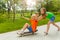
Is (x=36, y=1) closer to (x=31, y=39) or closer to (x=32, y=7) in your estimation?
(x=32, y=7)

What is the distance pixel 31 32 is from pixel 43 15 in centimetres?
90

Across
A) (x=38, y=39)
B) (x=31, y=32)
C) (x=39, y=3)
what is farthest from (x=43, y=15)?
(x=39, y=3)

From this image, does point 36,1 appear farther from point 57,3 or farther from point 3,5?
point 3,5

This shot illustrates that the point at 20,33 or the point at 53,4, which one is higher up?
the point at 20,33

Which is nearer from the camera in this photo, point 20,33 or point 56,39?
point 56,39

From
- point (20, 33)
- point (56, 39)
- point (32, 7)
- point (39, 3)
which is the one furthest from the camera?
point (39, 3)

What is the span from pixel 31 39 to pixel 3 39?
1133mm

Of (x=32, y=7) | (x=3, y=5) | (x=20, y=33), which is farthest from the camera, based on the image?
(x=32, y=7)

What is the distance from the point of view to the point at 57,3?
4197 cm

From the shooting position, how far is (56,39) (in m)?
7.71

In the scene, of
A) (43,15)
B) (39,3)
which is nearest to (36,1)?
(39,3)

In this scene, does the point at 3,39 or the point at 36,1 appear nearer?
the point at 3,39

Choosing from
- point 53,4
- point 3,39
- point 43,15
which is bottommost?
point 53,4

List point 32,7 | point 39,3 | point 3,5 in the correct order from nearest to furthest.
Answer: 1. point 3,5
2. point 32,7
3. point 39,3
